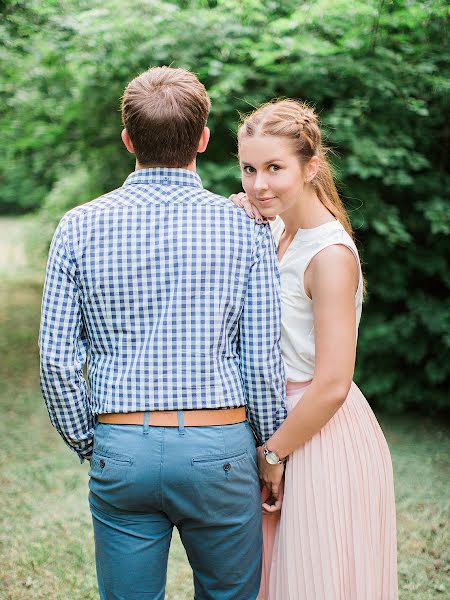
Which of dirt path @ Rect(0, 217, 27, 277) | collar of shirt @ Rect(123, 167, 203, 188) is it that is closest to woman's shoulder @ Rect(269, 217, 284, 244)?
collar of shirt @ Rect(123, 167, 203, 188)

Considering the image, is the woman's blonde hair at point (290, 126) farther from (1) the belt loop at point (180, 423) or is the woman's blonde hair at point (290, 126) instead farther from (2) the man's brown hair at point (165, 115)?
(1) the belt loop at point (180, 423)

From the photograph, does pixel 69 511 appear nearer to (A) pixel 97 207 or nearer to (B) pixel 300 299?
(B) pixel 300 299

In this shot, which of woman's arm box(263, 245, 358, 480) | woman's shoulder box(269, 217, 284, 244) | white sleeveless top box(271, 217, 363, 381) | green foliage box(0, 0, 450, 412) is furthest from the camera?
green foliage box(0, 0, 450, 412)

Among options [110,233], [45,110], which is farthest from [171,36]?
[110,233]

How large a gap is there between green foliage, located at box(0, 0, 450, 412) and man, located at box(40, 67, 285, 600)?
2.73m

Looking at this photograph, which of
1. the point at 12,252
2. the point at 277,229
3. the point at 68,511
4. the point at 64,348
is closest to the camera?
the point at 64,348

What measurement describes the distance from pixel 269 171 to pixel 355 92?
3118mm

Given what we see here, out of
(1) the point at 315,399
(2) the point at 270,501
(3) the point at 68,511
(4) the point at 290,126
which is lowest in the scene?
(3) the point at 68,511

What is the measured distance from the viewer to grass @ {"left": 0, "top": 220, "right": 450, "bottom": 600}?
11.8ft

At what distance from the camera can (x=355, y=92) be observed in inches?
192

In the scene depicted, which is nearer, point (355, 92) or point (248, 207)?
point (248, 207)

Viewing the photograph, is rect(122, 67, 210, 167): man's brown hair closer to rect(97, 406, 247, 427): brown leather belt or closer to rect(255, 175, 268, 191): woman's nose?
rect(255, 175, 268, 191): woman's nose

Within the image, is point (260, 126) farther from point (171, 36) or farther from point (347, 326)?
point (171, 36)

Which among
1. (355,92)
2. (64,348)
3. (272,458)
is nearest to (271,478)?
(272,458)
